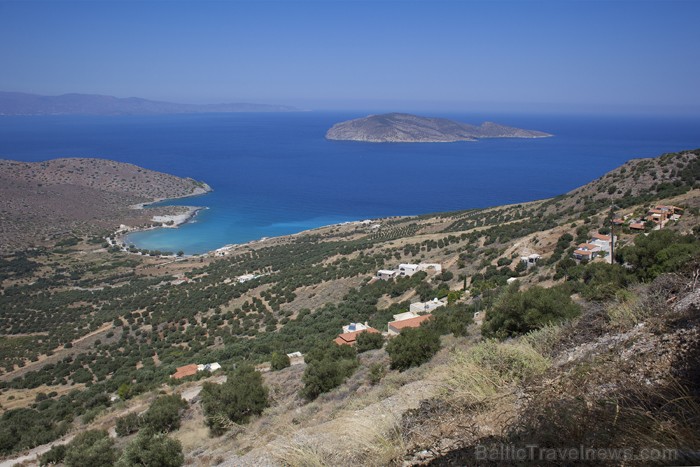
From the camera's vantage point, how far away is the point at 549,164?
125 metres

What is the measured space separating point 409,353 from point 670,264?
689cm

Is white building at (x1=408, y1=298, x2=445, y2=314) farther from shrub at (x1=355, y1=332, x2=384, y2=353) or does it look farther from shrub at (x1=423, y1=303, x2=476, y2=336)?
shrub at (x1=355, y1=332, x2=384, y2=353)

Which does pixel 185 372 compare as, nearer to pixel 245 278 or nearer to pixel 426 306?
pixel 426 306

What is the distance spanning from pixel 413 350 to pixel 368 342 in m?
4.57

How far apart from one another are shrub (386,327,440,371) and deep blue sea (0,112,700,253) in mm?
55171

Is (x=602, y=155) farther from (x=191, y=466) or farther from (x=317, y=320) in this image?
(x=191, y=466)

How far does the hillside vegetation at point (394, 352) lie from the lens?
358 centimetres

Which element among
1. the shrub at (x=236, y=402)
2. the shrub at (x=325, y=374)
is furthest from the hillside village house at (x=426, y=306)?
the shrub at (x=236, y=402)

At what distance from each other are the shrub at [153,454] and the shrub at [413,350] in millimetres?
4822

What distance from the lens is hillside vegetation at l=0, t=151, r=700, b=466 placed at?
3584 mm

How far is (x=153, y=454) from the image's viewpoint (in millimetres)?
7914

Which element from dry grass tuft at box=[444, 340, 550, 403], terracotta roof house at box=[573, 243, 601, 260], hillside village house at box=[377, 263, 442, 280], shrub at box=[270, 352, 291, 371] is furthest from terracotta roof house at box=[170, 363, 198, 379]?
terracotta roof house at box=[573, 243, 601, 260]

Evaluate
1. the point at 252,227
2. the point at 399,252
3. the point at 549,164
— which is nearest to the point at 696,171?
the point at 399,252

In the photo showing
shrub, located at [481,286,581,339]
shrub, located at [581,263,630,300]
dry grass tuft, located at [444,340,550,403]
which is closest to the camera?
dry grass tuft, located at [444,340,550,403]
